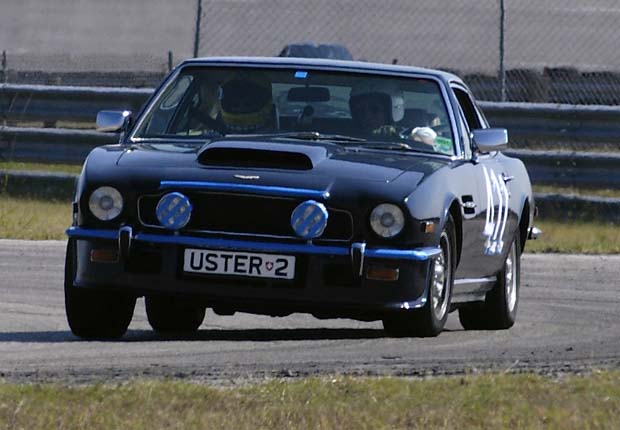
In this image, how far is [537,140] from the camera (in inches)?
634

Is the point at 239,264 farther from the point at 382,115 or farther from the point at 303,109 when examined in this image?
the point at 382,115

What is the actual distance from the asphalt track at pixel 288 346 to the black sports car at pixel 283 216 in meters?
0.19

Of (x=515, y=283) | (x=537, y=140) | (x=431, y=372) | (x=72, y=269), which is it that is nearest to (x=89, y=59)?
(x=537, y=140)

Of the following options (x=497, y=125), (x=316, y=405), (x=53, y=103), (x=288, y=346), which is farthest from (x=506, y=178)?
(x=53, y=103)

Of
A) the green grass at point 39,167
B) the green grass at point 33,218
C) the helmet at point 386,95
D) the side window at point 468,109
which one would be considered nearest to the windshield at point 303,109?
the helmet at point 386,95

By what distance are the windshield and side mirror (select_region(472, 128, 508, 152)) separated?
0.18 metres

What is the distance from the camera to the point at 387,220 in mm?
7242

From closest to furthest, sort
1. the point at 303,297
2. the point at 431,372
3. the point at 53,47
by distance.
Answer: the point at 431,372
the point at 303,297
the point at 53,47

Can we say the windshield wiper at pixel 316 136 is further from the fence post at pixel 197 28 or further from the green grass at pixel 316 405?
the fence post at pixel 197 28

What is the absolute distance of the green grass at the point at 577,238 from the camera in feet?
45.3

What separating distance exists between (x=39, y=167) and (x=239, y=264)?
11104 millimetres

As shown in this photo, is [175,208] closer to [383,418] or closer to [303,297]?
[303,297]

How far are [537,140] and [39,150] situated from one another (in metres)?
4.63

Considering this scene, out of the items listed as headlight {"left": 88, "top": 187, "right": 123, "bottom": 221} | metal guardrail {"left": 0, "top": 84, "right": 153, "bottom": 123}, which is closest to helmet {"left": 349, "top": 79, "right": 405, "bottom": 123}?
headlight {"left": 88, "top": 187, "right": 123, "bottom": 221}
